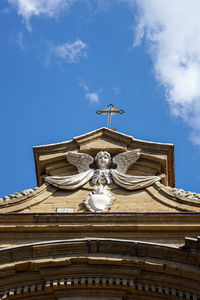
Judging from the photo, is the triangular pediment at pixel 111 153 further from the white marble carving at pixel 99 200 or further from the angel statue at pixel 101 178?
the white marble carving at pixel 99 200

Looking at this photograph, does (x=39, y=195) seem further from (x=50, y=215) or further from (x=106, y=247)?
(x=106, y=247)

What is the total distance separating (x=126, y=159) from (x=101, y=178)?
1.05 metres

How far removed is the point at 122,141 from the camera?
61.3 feet

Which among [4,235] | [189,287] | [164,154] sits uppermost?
[164,154]

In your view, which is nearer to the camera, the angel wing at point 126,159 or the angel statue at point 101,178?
the angel statue at point 101,178

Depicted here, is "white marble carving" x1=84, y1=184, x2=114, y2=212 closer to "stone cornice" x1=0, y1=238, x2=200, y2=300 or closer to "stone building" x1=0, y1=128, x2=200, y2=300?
"stone building" x1=0, y1=128, x2=200, y2=300

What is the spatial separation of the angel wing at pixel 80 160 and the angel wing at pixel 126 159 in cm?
70

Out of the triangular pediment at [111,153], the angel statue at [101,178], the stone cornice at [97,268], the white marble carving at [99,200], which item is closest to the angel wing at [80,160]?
the angel statue at [101,178]

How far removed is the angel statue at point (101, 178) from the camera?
1641 centimetres

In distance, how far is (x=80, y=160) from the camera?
18.1 meters

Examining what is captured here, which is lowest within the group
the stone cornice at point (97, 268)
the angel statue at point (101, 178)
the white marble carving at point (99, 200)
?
the stone cornice at point (97, 268)

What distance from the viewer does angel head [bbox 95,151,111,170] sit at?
1791 centimetres

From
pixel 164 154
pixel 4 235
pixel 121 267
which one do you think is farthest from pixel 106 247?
pixel 164 154

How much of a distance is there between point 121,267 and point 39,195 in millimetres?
3758
